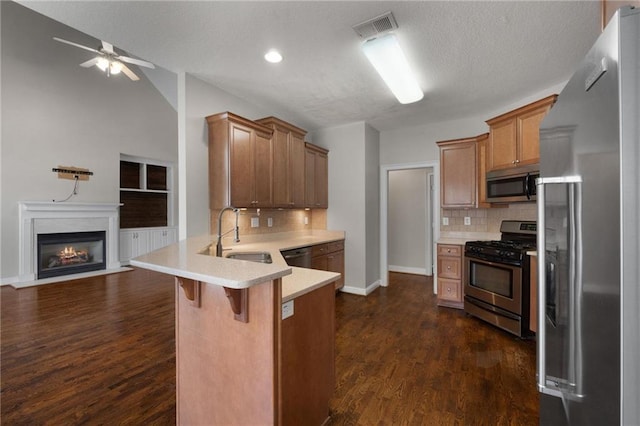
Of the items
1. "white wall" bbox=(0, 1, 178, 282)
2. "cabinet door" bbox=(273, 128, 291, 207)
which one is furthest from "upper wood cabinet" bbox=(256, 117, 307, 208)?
"white wall" bbox=(0, 1, 178, 282)

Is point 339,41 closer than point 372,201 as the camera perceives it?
Yes

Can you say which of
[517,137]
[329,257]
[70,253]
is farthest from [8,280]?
[517,137]

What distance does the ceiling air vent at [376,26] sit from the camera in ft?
6.57

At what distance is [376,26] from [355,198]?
8.72 feet

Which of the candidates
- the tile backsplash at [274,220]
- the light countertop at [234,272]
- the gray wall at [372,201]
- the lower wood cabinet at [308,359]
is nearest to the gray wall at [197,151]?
the tile backsplash at [274,220]

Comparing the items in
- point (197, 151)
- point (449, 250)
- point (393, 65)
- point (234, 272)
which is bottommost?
point (449, 250)

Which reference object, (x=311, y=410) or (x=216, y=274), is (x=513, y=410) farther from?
(x=216, y=274)

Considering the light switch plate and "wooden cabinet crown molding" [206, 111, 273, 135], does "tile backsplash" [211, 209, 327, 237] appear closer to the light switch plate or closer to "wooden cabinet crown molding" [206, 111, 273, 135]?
"wooden cabinet crown molding" [206, 111, 273, 135]

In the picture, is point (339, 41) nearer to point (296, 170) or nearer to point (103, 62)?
point (296, 170)

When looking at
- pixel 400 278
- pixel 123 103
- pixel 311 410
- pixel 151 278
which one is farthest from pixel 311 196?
pixel 123 103

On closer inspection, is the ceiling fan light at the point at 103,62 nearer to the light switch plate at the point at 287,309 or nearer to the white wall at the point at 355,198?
the white wall at the point at 355,198

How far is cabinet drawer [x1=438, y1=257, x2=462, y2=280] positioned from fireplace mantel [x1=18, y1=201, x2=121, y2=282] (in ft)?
21.1

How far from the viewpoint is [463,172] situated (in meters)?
3.85

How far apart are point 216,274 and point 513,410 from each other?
80.6 inches
